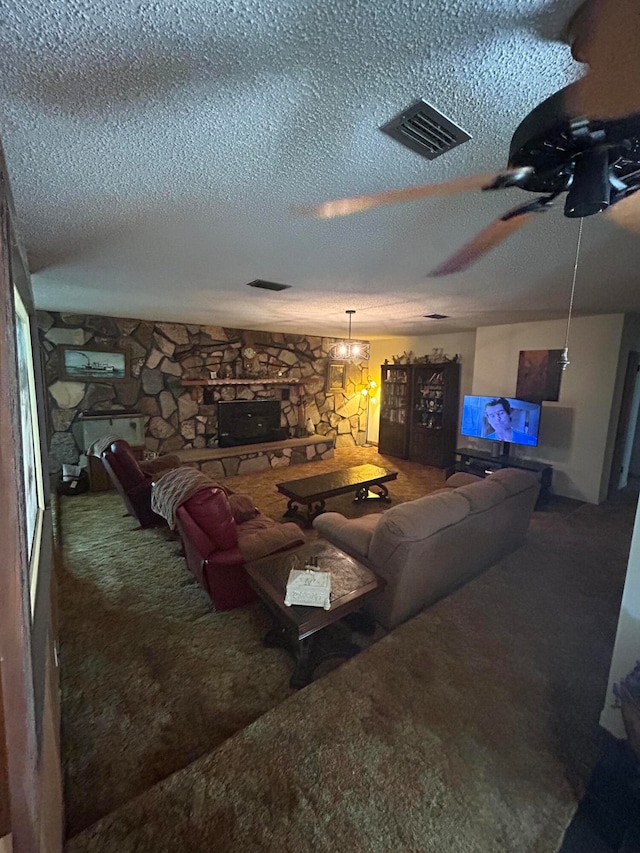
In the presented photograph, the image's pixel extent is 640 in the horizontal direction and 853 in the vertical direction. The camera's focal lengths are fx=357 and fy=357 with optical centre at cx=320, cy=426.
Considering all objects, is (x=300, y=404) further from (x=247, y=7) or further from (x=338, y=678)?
(x=247, y=7)

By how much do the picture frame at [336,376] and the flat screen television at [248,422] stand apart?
130 cm

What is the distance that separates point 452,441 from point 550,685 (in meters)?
4.38

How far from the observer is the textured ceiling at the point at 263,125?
2.31 feet

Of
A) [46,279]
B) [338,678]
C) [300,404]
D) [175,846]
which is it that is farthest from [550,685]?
[300,404]

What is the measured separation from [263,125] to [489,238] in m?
1.32

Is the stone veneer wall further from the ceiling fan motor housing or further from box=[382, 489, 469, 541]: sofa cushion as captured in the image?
the ceiling fan motor housing

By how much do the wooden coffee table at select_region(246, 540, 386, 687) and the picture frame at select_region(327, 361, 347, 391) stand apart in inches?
195

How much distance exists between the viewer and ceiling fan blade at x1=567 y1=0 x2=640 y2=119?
0.64 m

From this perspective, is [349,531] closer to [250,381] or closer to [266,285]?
[266,285]

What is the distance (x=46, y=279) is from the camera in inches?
109

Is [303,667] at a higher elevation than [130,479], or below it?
below

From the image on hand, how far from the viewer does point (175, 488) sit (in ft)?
7.73

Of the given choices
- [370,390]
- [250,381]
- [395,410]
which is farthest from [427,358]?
[250,381]

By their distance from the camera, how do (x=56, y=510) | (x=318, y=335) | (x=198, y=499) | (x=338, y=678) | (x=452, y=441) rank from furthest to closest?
(x=318, y=335), (x=452, y=441), (x=56, y=510), (x=198, y=499), (x=338, y=678)
